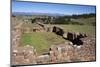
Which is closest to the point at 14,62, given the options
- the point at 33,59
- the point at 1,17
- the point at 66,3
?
the point at 33,59

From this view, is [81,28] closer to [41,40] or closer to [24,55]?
[41,40]

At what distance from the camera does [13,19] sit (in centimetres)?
233

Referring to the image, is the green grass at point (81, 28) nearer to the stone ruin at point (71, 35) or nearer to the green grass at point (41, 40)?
the stone ruin at point (71, 35)

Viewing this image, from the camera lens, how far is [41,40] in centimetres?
246

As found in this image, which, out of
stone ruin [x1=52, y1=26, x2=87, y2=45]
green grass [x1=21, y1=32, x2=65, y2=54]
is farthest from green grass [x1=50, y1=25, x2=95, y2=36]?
green grass [x1=21, y1=32, x2=65, y2=54]

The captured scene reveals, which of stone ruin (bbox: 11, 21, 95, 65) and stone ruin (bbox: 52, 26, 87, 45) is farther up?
stone ruin (bbox: 52, 26, 87, 45)

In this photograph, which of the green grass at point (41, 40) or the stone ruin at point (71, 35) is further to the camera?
the stone ruin at point (71, 35)

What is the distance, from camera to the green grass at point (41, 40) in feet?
7.86

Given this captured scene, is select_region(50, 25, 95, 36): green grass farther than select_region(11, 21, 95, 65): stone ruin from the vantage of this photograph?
Yes

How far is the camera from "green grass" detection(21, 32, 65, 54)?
2395mm

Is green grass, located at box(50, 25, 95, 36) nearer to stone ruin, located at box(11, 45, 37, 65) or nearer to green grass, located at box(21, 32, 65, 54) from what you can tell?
green grass, located at box(21, 32, 65, 54)

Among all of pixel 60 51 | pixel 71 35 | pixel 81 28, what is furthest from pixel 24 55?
pixel 81 28

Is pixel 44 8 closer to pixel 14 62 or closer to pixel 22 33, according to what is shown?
pixel 22 33

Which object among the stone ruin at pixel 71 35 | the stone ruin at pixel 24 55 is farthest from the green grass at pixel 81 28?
the stone ruin at pixel 24 55
